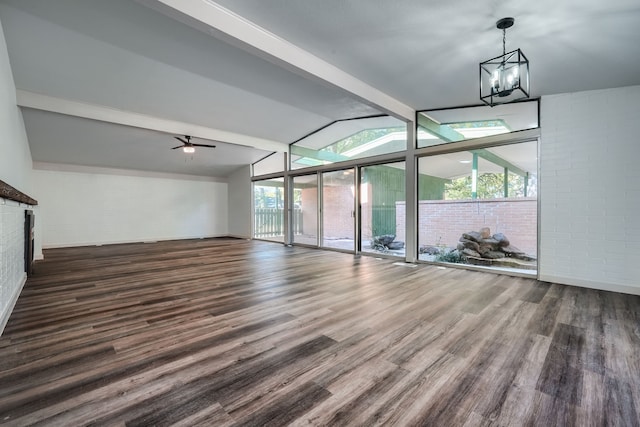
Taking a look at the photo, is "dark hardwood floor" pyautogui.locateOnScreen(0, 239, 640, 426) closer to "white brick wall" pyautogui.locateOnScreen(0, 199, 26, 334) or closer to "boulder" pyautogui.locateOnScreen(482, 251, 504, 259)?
"white brick wall" pyautogui.locateOnScreen(0, 199, 26, 334)

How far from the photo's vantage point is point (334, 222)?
7117mm

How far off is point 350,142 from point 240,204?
5.25m

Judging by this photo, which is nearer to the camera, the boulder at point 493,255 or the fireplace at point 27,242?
the fireplace at point 27,242

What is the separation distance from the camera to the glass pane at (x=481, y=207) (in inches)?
171

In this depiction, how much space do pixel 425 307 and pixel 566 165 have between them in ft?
9.67

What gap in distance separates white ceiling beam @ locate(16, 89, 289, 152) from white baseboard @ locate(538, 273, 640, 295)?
6872mm

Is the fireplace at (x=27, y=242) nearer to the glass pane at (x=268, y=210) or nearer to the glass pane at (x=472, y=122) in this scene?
the glass pane at (x=268, y=210)

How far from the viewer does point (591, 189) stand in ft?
12.3

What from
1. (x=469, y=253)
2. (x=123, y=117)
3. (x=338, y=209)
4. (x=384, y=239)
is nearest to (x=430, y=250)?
(x=469, y=253)

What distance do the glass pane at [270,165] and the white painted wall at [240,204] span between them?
337 mm

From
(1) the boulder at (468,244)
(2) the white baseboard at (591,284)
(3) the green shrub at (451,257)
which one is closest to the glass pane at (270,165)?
(3) the green shrub at (451,257)

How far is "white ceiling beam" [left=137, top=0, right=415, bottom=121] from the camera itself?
2.54 m

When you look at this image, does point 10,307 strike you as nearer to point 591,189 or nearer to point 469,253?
point 469,253

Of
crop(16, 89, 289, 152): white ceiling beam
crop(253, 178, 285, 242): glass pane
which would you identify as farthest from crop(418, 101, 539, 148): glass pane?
crop(253, 178, 285, 242): glass pane
